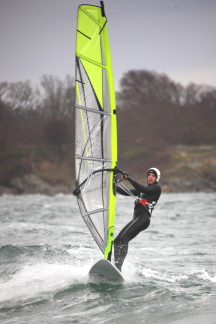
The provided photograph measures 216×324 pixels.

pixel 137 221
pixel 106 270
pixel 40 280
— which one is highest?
pixel 137 221

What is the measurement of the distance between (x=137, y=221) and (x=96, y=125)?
136 cm

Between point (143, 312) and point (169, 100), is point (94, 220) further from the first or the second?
point (169, 100)

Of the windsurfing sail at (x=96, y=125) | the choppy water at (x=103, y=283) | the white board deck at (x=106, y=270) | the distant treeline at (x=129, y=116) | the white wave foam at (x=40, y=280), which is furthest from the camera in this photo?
the distant treeline at (x=129, y=116)

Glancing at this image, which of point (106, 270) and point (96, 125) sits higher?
point (96, 125)

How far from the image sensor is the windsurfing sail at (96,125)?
581 centimetres

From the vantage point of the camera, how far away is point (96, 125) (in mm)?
5973

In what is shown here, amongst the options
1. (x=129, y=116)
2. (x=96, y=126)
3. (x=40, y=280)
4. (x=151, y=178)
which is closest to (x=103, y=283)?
(x=40, y=280)

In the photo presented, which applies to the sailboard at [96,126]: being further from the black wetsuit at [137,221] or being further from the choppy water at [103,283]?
the choppy water at [103,283]

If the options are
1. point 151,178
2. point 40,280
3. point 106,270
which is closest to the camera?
point 106,270

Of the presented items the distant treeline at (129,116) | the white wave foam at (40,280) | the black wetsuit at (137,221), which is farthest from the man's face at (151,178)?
the distant treeline at (129,116)

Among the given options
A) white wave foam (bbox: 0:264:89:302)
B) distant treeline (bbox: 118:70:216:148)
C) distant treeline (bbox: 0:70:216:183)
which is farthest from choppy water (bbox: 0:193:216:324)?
distant treeline (bbox: 118:70:216:148)

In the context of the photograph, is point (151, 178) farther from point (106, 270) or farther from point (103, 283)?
point (103, 283)

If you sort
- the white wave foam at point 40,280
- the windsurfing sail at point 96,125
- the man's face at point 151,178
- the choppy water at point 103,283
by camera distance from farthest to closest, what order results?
1. the man's face at point 151,178
2. the windsurfing sail at point 96,125
3. the white wave foam at point 40,280
4. the choppy water at point 103,283

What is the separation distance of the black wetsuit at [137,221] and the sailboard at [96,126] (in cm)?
15
